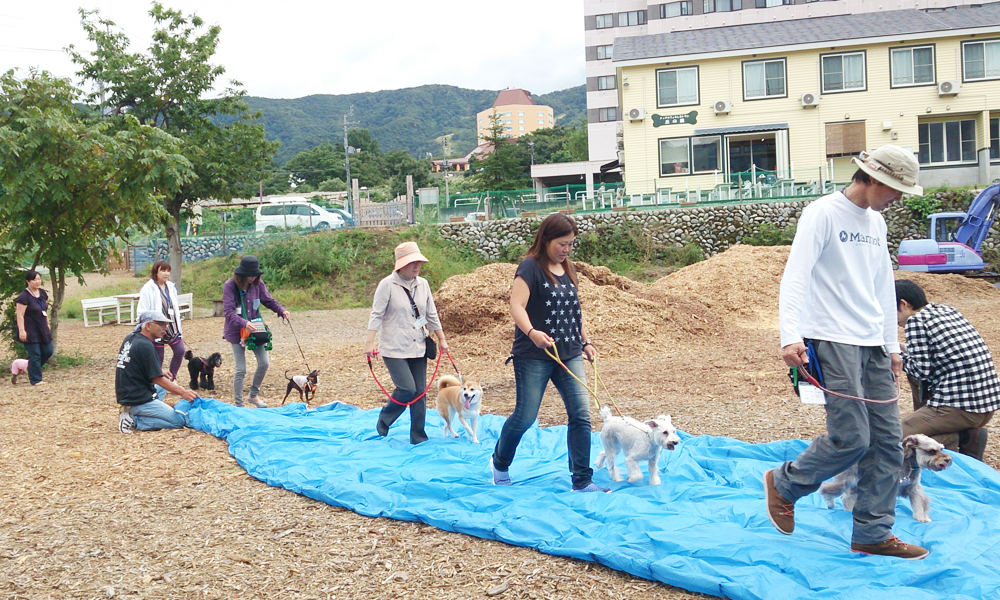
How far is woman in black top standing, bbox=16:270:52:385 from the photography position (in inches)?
408

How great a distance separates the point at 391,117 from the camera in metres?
156

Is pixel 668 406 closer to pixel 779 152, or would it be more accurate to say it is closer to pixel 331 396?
pixel 331 396

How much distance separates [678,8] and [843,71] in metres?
25.7

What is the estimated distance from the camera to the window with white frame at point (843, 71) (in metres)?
30.0

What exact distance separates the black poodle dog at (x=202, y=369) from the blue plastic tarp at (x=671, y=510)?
9.55 feet

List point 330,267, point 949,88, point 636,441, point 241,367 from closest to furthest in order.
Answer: point 636,441
point 241,367
point 330,267
point 949,88

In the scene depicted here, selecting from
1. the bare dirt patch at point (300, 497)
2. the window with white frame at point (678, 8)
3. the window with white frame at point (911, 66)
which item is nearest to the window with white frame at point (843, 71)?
the window with white frame at point (911, 66)

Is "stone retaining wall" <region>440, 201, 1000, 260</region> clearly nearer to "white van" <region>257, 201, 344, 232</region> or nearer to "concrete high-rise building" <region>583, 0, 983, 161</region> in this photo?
"white van" <region>257, 201, 344, 232</region>

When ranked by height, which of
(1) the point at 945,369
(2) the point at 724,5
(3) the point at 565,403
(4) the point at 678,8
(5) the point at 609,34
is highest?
(5) the point at 609,34

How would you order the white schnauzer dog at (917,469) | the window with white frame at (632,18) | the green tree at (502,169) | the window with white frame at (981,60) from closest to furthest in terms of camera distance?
the white schnauzer dog at (917,469) < the window with white frame at (981,60) < the window with white frame at (632,18) < the green tree at (502,169)

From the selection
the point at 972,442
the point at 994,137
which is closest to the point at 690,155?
the point at 994,137

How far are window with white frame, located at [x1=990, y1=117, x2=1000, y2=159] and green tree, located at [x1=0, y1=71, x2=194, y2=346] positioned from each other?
31663 mm

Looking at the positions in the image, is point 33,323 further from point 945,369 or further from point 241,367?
point 945,369

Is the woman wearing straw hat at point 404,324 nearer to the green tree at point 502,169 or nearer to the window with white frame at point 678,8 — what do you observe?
the window with white frame at point 678,8
